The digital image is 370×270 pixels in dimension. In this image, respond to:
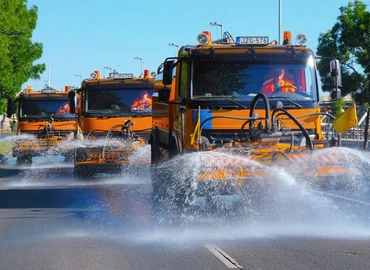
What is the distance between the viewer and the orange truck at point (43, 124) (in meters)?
24.7

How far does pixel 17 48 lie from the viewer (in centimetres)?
3347

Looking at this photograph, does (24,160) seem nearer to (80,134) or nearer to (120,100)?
(80,134)

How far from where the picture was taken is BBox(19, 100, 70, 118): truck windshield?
26.0m

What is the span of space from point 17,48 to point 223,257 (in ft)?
88.6

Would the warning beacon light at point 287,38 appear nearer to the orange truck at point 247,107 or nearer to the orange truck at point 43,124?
the orange truck at point 247,107

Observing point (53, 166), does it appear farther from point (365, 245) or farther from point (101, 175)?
point (365, 245)

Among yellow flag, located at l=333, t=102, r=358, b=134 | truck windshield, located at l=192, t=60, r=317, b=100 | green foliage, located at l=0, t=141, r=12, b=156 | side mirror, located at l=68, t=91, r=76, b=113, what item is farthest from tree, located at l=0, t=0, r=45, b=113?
yellow flag, located at l=333, t=102, r=358, b=134

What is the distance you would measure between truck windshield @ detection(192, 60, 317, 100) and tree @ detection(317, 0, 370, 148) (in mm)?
19612

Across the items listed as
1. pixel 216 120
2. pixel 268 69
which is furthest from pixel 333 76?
pixel 216 120

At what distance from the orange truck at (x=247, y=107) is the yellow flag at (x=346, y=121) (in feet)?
0.81

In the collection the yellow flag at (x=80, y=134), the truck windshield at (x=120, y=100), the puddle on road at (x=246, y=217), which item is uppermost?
the truck windshield at (x=120, y=100)

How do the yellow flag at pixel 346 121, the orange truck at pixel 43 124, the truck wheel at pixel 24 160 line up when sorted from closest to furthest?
1. the yellow flag at pixel 346 121
2. the orange truck at pixel 43 124
3. the truck wheel at pixel 24 160

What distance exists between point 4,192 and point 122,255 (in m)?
8.90

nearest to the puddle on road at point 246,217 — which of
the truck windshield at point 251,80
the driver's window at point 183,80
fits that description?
the driver's window at point 183,80
